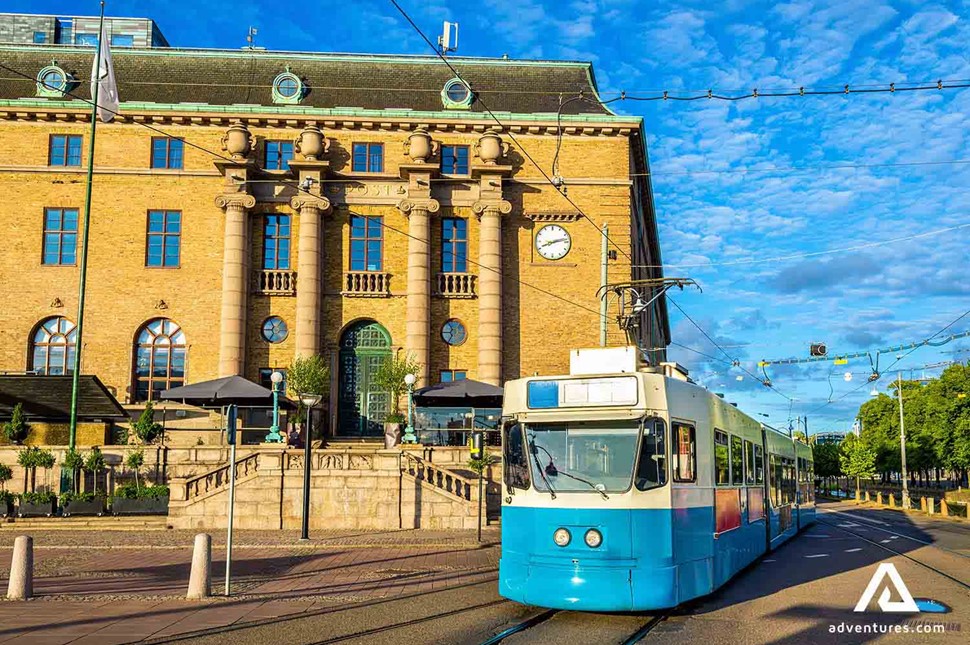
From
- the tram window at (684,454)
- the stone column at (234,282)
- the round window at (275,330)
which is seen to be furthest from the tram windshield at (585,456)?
the round window at (275,330)

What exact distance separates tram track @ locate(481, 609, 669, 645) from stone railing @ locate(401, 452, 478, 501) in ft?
42.7

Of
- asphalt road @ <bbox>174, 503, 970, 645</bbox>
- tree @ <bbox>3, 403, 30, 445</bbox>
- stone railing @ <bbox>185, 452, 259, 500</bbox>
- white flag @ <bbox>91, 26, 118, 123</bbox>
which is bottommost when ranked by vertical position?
asphalt road @ <bbox>174, 503, 970, 645</bbox>

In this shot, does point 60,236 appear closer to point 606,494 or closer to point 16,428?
point 16,428

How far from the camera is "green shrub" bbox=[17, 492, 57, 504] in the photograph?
82.0 ft

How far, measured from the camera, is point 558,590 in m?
10.8

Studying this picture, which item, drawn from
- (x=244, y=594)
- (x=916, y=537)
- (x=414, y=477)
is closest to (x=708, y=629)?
(x=244, y=594)

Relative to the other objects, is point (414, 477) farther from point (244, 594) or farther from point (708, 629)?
point (708, 629)

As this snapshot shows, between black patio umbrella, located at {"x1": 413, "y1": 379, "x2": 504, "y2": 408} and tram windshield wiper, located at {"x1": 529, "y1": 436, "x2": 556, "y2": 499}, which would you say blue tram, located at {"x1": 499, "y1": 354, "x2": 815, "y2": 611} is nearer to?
tram windshield wiper, located at {"x1": 529, "y1": 436, "x2": 556, "y2": 499}

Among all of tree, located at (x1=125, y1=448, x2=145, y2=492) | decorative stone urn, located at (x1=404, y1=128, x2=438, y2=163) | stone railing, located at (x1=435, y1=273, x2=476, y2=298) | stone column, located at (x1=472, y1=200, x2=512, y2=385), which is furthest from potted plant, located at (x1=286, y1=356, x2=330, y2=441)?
decorative stone urn, located at (x1=404, y1=128, x2=438, y2=163)

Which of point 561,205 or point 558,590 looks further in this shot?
point 561,205

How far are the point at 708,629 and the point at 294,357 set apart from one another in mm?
27912

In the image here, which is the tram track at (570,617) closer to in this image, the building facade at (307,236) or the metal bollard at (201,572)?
the metal bollard at (201,572)

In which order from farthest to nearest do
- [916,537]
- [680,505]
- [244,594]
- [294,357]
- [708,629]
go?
1. [294,357]
2. [916,537]
3. [244,594]
4. [680,505]
5. [708,629]

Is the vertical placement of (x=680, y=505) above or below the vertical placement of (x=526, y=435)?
below
